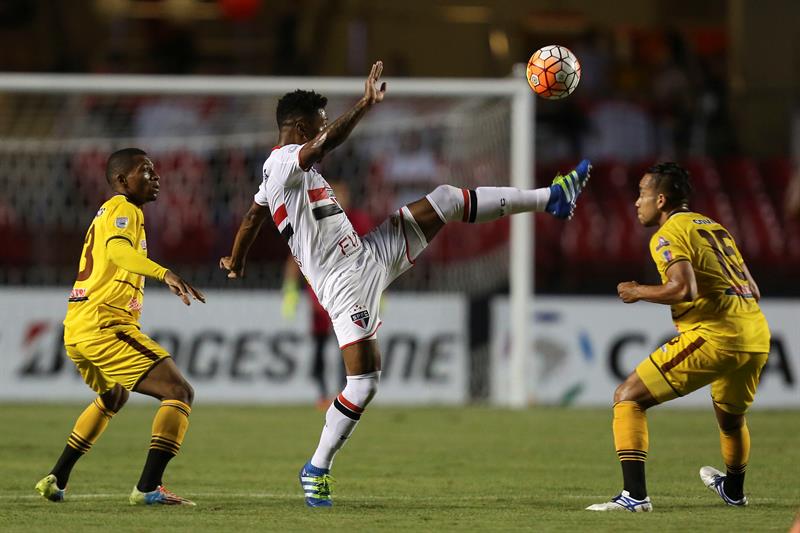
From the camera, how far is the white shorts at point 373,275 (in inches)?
271

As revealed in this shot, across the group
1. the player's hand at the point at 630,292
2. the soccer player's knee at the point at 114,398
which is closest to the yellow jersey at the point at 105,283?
the soccer player's knee at the point at 114,398

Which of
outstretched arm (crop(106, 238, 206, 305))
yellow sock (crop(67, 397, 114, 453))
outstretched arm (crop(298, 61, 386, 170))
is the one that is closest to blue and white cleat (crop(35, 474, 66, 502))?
yellow sock (crop(67, 397, 114, 453))

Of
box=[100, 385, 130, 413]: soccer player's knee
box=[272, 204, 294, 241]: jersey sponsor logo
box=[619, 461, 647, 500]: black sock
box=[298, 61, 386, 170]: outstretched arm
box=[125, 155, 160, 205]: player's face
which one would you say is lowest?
box=[619, 461, 647, 500]: black sock

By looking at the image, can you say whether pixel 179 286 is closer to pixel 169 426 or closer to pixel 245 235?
pixel 169 426

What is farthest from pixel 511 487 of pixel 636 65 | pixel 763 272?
pixel 636 65

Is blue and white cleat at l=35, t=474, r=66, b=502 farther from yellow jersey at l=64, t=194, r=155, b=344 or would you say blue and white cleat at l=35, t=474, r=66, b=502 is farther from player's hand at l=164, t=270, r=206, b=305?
player's hand at l=164, t=270, r=206, b=305

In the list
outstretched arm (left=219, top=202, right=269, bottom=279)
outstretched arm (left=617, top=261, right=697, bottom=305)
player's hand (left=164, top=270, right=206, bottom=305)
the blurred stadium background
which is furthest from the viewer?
the blurred stadium background

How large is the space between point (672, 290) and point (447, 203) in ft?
4.56

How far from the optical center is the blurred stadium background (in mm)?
13836

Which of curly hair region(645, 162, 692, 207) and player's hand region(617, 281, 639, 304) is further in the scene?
curly hair region(645, 162, 692, 207)

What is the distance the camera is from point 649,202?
22.4 feet

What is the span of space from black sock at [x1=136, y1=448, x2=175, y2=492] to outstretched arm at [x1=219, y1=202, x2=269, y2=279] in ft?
3.50

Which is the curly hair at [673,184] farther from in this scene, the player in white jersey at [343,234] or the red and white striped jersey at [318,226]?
the red and white striped jersey at [318,226]

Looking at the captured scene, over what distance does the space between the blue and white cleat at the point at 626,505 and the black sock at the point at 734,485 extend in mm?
562
